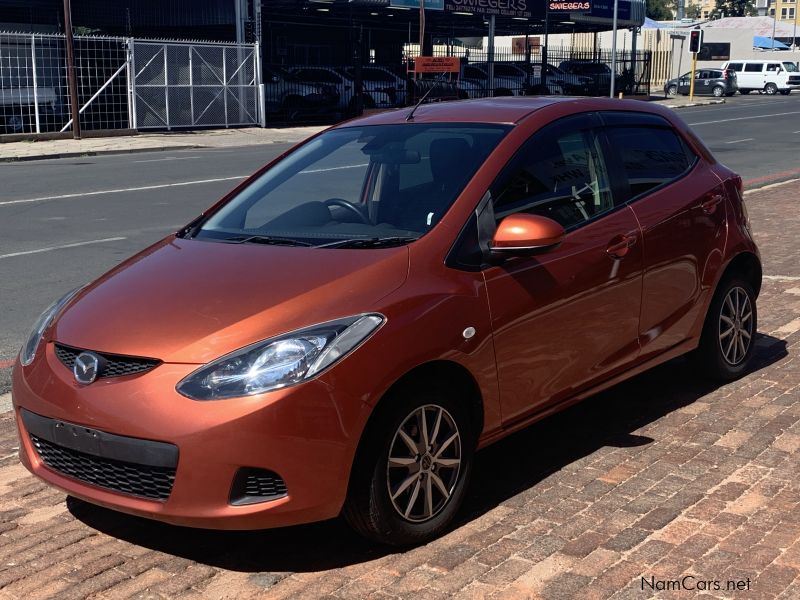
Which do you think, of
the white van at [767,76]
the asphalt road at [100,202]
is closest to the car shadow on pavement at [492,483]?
the asphalt road at [100,202]

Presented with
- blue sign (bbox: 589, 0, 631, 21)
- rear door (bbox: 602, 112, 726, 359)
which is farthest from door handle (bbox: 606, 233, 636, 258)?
blue sign (bbox: 589, 0, 631, 21)

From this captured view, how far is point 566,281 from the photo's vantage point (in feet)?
15.0

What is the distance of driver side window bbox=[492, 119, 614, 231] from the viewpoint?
4.55 m

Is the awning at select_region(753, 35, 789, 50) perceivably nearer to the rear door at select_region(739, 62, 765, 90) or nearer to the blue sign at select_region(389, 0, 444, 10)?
the rear door at select_region(739, 62, 765, 90)

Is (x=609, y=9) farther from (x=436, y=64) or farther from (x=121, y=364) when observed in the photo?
(x=121, y=364)

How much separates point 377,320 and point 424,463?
594 mm

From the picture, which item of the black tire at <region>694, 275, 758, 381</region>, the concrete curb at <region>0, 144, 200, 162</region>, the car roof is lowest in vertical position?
the concrete curb at <region>0, 144, 200, 162</region>

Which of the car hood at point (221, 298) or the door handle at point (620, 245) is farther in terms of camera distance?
the door handle at point (620, 245)

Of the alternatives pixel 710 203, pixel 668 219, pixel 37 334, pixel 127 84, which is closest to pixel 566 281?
pixel 668 219

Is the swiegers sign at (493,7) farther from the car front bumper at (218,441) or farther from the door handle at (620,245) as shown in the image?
the car front bumper at (218,441)

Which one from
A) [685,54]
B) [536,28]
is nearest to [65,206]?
[536,28]

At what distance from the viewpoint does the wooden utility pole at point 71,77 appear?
25.2m

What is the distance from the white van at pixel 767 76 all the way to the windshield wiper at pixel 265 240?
65707mm

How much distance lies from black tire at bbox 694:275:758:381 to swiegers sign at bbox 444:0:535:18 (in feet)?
116
